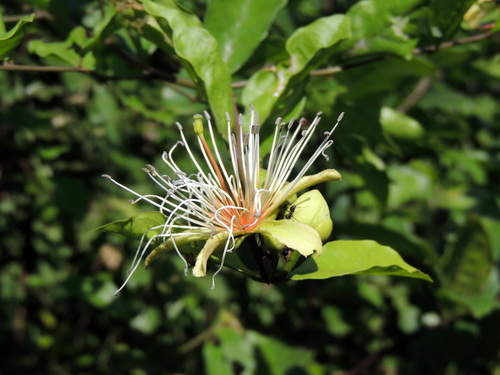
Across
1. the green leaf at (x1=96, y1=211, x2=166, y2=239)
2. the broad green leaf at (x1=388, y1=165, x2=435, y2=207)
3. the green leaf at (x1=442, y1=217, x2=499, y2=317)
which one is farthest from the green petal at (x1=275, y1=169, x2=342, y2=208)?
the broad green leaf at (x1=388, y1=165, x2=435, y2=207)

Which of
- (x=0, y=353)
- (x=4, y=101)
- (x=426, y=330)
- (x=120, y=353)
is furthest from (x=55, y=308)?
(x=426, y=330)

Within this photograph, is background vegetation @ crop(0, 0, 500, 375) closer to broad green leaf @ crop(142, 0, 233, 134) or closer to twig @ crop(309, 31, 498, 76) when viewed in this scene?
twig @ crop(309, 31, 498, 76)

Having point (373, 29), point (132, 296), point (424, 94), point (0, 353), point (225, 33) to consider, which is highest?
point (373, 29)

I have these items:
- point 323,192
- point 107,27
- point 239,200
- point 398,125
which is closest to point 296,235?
point 239,200

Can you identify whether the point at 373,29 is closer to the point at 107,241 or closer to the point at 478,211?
the point at 478,211

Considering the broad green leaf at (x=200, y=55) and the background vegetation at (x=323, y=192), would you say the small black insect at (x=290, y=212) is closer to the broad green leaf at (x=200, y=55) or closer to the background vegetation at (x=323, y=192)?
the broad green leaf at (x=200, y=55)

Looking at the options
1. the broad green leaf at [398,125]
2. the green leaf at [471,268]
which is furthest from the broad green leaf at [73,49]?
the green leaf at [471,268]

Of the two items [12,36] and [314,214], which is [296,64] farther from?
[12,36]
